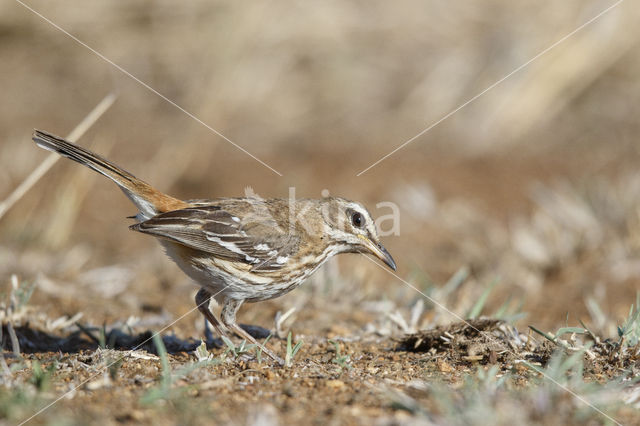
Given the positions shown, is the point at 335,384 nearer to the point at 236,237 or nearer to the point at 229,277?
the point at 229,277

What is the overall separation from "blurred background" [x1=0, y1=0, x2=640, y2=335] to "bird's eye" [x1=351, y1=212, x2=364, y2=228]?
0.79 meters

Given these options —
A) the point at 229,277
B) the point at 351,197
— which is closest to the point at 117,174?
the point at 229,277

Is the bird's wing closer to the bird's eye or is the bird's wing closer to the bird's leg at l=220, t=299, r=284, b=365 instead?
the bird's leg at l=220, t=299, r=284, b=365

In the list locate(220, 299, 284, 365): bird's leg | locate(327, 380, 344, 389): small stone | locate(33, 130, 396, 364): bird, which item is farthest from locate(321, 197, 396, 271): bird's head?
locate(327, 380, 344, 389): small stone

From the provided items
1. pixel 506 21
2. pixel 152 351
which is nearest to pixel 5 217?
pixel 152 351

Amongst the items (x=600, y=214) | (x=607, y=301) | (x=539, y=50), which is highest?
(x=539, y=50)

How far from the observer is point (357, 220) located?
5.54 m

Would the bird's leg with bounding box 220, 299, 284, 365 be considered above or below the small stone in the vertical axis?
above

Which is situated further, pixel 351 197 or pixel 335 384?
pixel 351 197

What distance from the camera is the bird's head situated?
18.2 feet

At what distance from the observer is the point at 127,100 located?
1277cm

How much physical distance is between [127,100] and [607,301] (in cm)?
921

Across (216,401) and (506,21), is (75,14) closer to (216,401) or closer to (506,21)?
(506,21)

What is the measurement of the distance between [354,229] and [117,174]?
1.85 meters
